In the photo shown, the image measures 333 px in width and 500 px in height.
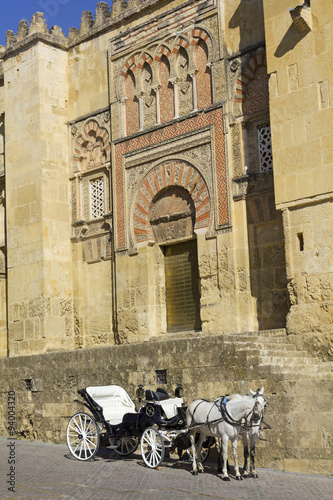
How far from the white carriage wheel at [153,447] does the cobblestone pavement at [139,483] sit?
0.10 meters

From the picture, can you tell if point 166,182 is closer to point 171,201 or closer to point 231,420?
point 171,201

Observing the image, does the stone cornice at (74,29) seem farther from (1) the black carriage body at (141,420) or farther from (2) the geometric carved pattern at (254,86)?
(1) the black carriage body at (141,420)

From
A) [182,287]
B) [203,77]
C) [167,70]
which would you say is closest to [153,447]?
[182,287]

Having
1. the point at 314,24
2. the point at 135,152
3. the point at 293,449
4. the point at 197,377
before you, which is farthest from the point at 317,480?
the point at 135,152

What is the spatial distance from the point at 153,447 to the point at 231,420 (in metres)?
1.07

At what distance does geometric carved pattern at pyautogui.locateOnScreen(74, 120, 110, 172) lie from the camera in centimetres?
1374

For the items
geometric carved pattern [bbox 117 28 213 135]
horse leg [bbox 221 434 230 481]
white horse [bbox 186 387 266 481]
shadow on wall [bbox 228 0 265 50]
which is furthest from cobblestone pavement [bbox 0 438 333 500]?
shadow on wall [bbox 228 0 265 50]

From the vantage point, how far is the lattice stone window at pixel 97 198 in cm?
1378

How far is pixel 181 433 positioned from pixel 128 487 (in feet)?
3.53

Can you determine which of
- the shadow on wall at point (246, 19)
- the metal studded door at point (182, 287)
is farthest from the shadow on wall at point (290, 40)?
the metal studded door at point (182, 287)

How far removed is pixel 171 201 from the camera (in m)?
12.5

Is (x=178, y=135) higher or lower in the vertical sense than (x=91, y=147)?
lower

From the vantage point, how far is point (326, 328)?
31.1 ft

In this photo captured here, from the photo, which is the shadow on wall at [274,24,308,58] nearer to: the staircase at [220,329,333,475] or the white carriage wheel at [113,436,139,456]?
the staircase at [220,329,333,475]
